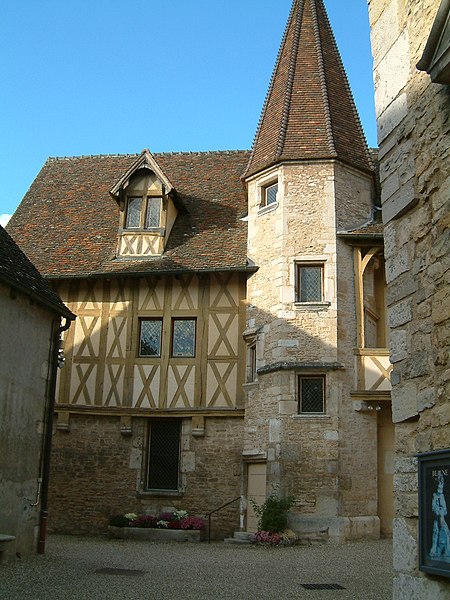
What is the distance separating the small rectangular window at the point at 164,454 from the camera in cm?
1419

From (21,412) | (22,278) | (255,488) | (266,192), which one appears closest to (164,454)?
(255,488)

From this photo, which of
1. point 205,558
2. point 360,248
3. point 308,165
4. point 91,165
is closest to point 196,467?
point 205,558

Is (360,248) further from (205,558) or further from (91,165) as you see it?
(91,165)

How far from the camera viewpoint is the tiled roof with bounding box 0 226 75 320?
940cm

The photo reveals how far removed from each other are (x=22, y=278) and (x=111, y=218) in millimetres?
7024

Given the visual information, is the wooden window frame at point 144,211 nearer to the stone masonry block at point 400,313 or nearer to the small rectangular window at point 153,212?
the small rectangular window at point 153,212

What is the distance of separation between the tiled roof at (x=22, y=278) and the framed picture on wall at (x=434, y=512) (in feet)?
21.2

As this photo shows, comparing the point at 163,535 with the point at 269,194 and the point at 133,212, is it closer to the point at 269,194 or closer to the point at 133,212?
the point at 133,212

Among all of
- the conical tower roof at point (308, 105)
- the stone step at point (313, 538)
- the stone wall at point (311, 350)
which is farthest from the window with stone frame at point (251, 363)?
the conical tower roof at point (308, 105)

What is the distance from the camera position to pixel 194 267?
14.3 m

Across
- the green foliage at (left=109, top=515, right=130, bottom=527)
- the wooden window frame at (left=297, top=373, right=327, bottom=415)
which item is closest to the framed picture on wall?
the wooden window frame at (left=297, top=373, right=327, bottom=415)

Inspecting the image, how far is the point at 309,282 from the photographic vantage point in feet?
44.7

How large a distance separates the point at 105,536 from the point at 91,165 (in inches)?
388

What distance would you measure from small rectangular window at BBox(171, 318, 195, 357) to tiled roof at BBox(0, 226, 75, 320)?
3.88 metres
